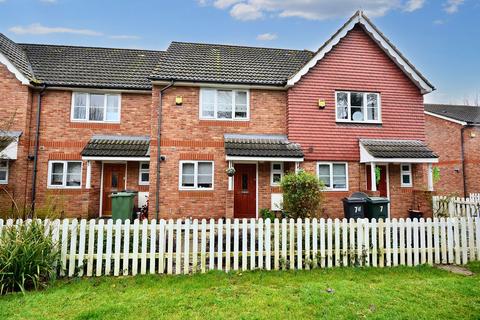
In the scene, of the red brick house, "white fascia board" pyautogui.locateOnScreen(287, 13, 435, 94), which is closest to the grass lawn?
"white fascia board" pyautogui.locateOnScreen(287, 13, 435, 94)

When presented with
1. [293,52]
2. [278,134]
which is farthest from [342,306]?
[293,52]

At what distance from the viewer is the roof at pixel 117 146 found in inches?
503

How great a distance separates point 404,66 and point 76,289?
52.3 feet

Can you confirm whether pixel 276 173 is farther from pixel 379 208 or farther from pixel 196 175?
pixel 379 208

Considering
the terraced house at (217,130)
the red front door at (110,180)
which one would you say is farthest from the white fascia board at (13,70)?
the red front door at (110,180)

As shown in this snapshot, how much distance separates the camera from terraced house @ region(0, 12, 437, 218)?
12.7 meters

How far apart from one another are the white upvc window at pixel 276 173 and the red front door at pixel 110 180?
24.9 ft

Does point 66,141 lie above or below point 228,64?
below

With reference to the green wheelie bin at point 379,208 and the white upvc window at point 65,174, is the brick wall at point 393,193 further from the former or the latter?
the white upvc window at point 65,174

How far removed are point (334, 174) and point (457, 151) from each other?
1336cm

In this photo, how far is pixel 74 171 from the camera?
13.8m

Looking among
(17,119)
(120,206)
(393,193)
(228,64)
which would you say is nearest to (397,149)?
(393,193)

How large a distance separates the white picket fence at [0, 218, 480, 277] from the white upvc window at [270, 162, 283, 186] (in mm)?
5823

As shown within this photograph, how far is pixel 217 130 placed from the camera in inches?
517
